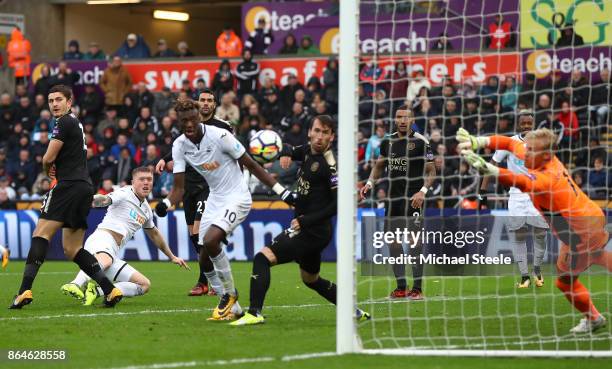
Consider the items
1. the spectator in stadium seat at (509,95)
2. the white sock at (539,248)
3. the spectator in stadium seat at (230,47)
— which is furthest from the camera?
the spectator in stadium seat at (230,47)

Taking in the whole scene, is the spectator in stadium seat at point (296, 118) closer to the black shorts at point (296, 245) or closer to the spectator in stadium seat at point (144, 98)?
the spectator in stadium seat at point (144, 98)

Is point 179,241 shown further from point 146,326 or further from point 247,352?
point 247,352

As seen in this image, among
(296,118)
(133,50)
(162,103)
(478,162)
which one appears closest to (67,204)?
(478,162)

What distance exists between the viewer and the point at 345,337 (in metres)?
8.64

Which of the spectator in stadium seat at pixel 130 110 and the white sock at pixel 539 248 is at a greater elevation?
the spectator in stadium seat at pixel 130 110

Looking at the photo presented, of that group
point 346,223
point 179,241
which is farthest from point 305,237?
point 179,241

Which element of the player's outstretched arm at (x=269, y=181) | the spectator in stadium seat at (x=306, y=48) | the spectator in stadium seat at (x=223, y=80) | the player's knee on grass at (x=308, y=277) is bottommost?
the player's knee on grass at (x=308, y=277)

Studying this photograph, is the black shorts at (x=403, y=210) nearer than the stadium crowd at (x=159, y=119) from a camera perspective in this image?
Yes

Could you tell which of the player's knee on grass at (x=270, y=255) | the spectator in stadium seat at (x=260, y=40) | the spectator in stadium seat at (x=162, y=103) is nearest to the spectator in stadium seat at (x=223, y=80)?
the spectator in stadium seat at (x=162, y=103)

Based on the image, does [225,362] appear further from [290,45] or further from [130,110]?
[290,45]

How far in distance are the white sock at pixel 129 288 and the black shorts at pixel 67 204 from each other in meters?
1.21

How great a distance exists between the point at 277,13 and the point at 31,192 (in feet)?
25.9

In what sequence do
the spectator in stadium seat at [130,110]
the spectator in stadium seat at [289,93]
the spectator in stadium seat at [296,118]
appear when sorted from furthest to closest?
the spectator in stadium seat at [130,110] < the spectator in stadium seat at [289,93] < the spectator in stadium seat at [296,118]

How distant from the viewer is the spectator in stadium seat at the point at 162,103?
27562 mm
